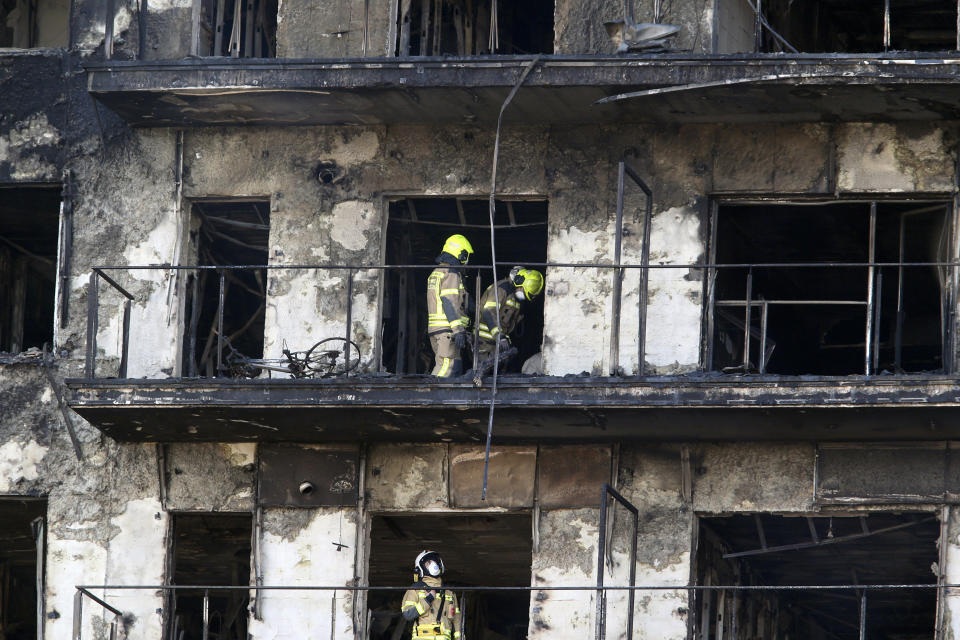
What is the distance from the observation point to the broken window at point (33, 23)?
20688 millimetres

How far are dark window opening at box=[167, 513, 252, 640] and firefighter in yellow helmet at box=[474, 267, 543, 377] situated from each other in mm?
4432

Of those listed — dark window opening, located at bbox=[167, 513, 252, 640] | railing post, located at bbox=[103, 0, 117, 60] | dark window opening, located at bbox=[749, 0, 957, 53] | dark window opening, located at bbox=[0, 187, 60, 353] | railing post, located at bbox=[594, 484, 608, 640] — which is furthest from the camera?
dark window opening, located at bbox=[167, 513, 252, 640]

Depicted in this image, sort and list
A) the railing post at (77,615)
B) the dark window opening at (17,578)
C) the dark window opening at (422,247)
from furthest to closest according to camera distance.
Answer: the dark window opening at (17,578)
the dark window opening at (422,247)
the railing post at (77,615)

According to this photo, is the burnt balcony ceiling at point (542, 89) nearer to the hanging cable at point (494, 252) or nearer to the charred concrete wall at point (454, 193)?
the hanging cable at point (494, 252)

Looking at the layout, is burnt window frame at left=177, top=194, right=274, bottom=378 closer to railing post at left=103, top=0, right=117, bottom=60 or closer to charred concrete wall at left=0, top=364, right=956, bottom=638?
charred concrete wall at left=0, top=364, right=956, bottom=638

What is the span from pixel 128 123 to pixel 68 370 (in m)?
2.46

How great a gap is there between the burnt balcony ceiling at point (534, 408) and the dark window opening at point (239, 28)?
12.4 feet

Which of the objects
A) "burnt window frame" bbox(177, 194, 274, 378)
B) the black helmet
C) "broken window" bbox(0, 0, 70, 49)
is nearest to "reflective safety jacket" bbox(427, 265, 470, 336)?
"burnt window frame" bbox(177, 194, 274, 378)

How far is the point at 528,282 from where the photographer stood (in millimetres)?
Result: 19172

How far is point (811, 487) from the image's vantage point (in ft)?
57.6

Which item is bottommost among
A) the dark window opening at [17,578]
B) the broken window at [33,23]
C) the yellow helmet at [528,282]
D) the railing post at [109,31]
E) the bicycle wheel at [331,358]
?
the dark window opening at [17,578]

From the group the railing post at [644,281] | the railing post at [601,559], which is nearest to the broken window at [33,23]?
the railing post at [644,281]

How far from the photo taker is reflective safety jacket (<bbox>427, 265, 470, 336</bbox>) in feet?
61.8

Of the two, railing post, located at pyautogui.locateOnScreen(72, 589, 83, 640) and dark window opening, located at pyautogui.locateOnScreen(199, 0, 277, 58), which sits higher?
dark window opening, located at pyautogui.locateOnScreen(199, 0, 277, 58)
